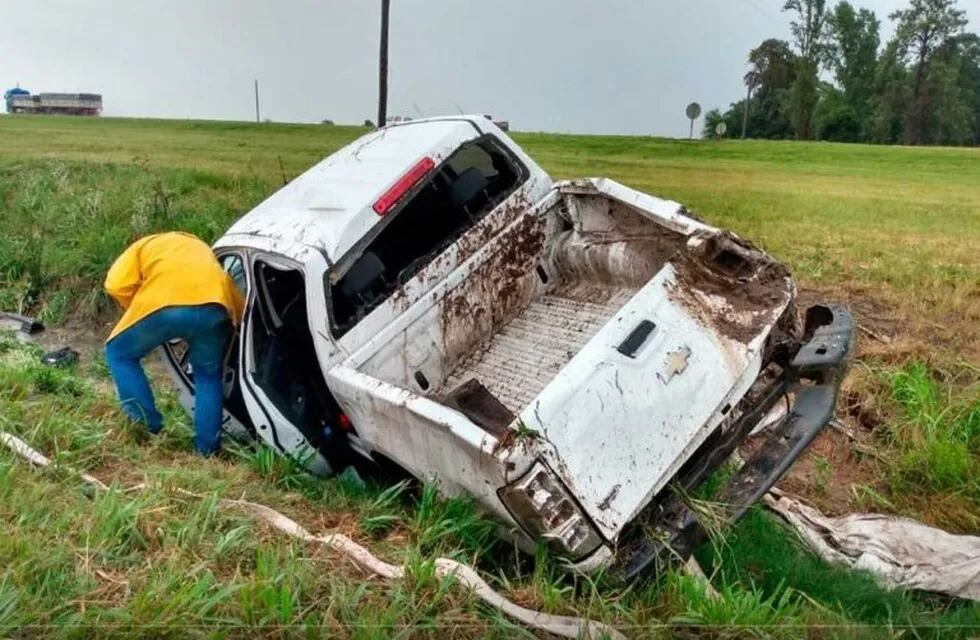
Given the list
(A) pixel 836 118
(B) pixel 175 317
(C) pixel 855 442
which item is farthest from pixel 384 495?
(A) pixel 836 118

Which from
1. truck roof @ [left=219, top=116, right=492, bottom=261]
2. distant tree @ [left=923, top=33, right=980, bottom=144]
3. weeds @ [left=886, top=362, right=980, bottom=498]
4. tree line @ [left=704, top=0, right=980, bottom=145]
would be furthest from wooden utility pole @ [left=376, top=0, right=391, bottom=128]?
weeds @ [left=886, top=362, right=980, bottom=498]

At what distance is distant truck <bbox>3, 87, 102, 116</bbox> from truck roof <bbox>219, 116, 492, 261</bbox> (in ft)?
129

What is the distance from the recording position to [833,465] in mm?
5730

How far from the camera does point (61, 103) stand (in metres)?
41.8

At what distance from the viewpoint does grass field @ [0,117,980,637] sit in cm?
292

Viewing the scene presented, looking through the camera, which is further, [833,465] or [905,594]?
[833,465]

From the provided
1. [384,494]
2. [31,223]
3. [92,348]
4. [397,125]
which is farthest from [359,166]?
[31,223]

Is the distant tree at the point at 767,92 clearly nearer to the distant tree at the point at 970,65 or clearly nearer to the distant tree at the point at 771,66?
the distant tree at the point at 771,66

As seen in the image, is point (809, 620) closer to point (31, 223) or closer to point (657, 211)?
point (657, 211)

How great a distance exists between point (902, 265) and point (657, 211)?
15.7 ft

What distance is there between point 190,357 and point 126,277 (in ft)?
1.93

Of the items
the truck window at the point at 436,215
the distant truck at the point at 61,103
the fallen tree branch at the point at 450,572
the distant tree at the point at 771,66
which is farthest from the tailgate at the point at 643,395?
the distant truck at the point at 61,103

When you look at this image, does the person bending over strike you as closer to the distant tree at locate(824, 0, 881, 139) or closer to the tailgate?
the tailgate

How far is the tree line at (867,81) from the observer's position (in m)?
9.20
